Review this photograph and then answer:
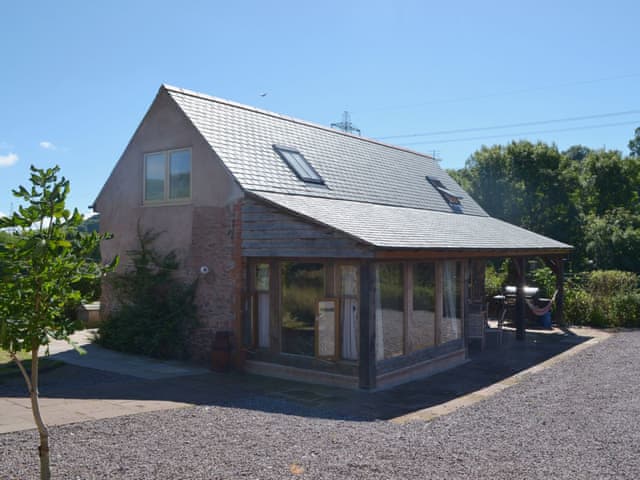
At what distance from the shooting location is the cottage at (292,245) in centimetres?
1075

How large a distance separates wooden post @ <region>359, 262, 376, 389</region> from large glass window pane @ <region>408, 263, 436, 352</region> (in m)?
1.61

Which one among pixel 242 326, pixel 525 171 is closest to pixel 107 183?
pixel 242 326

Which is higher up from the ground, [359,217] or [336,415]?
[359,217]

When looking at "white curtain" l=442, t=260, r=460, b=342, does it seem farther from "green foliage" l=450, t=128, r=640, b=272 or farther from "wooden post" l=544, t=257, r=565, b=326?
"green foliage" l=450, t=128, r=640, b=272

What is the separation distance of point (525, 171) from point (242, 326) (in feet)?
85.1

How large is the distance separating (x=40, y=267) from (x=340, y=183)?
33.7 ft

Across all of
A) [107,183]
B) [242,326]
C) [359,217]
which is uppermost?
[107,183]

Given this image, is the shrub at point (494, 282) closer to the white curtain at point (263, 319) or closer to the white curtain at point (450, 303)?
the white curtain at point (450, 303)

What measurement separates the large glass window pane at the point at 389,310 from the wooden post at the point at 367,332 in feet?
1.47

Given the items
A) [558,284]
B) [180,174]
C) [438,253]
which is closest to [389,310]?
[438,253]

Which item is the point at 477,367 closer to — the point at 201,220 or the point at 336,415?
the point at 336,415

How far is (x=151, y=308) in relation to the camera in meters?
13.3

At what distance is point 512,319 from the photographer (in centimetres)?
2069

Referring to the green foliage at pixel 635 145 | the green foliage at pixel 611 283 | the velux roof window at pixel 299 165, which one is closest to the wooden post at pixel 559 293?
the green foliage at pixel 611 283
